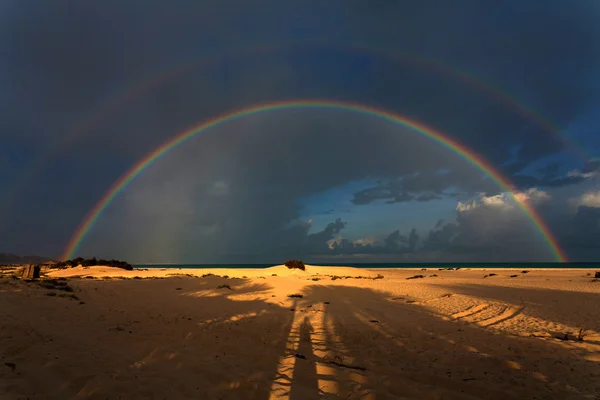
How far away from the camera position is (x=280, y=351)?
9188mm

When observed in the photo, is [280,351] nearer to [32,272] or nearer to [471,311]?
[471,311]

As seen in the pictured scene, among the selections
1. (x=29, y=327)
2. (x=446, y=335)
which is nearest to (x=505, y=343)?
(x=446, y=335)

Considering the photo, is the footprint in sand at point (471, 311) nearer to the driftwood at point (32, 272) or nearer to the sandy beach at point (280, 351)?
the sandy beach at point (280, 351)

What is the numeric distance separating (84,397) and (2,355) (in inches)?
114

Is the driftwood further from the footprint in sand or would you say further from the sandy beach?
the footprint in sand

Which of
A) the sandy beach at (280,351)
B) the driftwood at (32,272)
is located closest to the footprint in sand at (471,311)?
the sandy beach at (280,351)

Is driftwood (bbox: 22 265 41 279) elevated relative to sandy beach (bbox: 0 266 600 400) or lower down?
elevated

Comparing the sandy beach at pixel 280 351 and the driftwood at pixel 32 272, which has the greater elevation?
the driftwood at pixel 32 272

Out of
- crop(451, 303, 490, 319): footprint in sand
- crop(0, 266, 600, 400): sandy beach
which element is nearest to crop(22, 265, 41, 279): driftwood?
crop(0, 266, 600, 400): sandy beach

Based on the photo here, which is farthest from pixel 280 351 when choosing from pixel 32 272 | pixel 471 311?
pixel 32 272

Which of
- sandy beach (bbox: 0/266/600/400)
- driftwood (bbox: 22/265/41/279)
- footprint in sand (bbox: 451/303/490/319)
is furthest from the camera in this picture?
driftwood (bbox: 22/265/41/279)

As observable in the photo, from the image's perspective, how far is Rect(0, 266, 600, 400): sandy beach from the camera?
6332mm

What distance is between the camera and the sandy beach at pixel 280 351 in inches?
249

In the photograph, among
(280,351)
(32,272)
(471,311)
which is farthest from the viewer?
(32,272)
